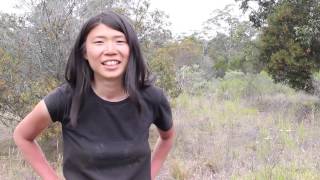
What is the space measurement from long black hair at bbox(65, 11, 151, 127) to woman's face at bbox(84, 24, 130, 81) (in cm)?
2

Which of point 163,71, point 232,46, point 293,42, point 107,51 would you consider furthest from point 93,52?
point 232,46

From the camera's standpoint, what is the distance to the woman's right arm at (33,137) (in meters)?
2.01

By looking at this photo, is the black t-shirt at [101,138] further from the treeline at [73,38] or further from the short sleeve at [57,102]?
the treeline at [73,38]

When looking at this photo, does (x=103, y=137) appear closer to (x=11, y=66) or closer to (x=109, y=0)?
(x=11, y=66)

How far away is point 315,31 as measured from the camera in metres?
10.4

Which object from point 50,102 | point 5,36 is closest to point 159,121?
point 50,102

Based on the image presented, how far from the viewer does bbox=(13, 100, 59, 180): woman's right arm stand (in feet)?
6.60

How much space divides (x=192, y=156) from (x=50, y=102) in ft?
15.7

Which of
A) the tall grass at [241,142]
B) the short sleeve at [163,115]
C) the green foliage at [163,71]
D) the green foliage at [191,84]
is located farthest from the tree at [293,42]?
the short sleeve at [163,115]

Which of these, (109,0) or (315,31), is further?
(315,31)

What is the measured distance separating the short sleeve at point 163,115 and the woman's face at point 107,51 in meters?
0.26

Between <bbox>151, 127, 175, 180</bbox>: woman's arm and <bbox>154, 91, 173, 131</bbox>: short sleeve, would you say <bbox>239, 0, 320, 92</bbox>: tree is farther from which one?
<bbox>154, 91, 173, 131</bbox>: short sleeve

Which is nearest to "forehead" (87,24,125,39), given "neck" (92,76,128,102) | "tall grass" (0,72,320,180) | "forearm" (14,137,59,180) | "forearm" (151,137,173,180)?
"neck" (92,76,128,102)

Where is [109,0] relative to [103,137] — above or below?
above
